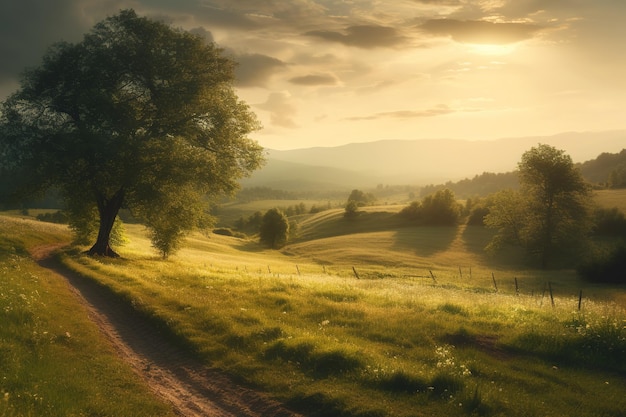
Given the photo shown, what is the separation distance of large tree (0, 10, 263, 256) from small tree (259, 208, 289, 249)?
62774mm

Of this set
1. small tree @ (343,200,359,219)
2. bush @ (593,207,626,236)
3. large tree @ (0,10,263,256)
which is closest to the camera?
large tree @ (0,10,263,256)

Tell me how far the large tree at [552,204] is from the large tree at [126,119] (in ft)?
160

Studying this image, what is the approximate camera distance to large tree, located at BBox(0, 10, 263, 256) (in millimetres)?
34094

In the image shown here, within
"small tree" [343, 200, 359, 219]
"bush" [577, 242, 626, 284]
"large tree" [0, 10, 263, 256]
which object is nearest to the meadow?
"large tree" [0, 10, 263, 256]

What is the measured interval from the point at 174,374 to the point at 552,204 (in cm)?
6645

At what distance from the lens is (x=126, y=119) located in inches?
1383

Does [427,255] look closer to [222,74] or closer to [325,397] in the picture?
[222,74]

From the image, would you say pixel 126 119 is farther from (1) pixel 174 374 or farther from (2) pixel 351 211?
(2) pixel 351 211

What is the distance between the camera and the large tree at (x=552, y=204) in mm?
63438

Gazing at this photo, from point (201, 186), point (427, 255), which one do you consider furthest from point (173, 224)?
point (427, 255)

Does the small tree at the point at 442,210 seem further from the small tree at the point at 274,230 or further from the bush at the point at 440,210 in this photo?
the small tree at the point at 274,230

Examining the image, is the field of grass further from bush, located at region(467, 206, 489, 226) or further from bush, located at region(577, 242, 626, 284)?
bush, located at region(577, 242, 626, 284)

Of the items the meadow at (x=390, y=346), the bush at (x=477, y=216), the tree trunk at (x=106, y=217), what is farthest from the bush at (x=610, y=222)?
the tree trunk at (x=106, y=217)

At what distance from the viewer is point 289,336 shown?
1499cm
